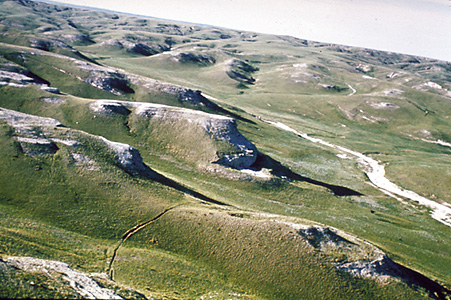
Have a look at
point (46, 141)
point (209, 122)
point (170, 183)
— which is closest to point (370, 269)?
point (170, 183)

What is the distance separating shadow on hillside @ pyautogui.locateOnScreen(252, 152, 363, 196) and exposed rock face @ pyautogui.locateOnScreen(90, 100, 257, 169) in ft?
9.75

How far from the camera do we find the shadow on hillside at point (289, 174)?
254 ft

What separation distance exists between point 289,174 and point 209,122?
29.5 metres

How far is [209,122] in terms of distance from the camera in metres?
79.1

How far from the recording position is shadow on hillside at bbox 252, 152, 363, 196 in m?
77.6

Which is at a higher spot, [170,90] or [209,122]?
[170,90]

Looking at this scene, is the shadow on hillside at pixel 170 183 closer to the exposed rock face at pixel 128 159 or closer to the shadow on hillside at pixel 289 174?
the exposed rock face at pixel 128 159

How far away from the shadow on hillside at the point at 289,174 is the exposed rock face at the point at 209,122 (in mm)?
2971

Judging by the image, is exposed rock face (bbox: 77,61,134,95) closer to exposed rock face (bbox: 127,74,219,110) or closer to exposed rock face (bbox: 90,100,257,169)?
exposed rock face (bbox: 127,74,219,110)

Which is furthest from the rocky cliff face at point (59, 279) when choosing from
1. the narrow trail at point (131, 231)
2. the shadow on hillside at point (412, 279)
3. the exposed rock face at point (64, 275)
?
the shadow on hillside at point (412, 279)

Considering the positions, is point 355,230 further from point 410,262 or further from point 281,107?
point 281,107

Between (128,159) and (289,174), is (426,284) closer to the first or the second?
(289,174)

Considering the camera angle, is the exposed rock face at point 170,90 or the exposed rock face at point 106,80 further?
the exposed rock face at point 170,90

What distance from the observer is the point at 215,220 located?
41250 millimetres
